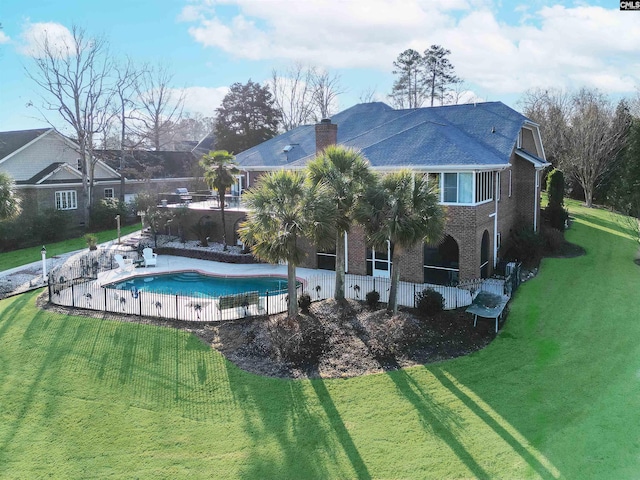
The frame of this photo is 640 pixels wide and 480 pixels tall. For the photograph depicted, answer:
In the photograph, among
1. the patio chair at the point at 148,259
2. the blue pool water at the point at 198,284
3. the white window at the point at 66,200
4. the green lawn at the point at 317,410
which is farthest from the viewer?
the white window at the point at 66,200

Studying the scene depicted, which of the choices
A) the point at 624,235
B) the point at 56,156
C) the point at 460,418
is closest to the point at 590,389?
the point at 460,418

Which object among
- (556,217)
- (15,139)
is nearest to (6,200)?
(15,139)

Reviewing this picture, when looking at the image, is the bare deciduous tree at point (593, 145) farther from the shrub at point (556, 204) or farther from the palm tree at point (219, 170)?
the palm tree at point (219, 170)

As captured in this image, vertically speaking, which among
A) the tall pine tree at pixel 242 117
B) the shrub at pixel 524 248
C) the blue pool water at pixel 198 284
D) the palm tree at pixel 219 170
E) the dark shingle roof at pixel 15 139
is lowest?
the blue pool water at pixel 198 284

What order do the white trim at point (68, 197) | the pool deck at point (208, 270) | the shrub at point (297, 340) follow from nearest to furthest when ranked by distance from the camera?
1. the shrub at point (297, 340)
2. the pool deck at point (208, 270)
3. the white trim at point (68, 197)

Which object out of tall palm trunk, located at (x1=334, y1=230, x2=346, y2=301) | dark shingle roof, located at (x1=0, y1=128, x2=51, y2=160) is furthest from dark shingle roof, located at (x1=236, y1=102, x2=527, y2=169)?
dark shingle roof, located at (x1=0, y1=128, x2=51, y2=160)

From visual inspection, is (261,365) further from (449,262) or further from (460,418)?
(449,262)

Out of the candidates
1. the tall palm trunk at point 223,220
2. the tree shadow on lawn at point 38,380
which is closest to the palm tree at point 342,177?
the tree shadow on lawn at point 38,380

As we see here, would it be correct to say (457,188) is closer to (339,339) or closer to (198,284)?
(339,339)
